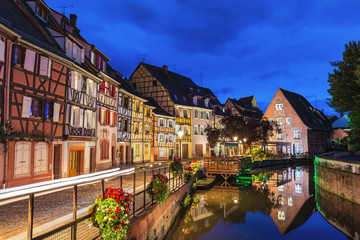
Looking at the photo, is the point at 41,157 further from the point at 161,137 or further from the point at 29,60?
the point at 161,137

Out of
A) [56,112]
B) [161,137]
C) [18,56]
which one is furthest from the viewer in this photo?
[161,137]

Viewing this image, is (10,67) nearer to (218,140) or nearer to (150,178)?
(150,178)

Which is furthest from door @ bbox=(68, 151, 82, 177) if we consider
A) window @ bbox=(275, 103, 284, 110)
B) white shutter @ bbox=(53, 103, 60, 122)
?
window @ bbox=(275, 103, 284, 110)

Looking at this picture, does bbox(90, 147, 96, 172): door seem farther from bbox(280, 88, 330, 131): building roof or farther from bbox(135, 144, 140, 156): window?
bbox(280, 88, 330, 131): building roof

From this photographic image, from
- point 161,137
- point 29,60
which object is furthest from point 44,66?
point 161,137

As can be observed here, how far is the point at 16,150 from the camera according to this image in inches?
616

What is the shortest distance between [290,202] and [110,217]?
19589 mm

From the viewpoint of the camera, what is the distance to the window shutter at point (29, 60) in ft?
53.6

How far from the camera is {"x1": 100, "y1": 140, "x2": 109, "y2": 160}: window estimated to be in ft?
87.0

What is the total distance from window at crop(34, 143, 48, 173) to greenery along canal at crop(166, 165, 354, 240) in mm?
9115

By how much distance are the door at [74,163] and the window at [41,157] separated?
3.42 metres

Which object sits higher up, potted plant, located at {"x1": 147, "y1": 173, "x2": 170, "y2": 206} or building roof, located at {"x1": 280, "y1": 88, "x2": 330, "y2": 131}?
building roof, located at {"x1": 280, "y1": 88, "x2": 330, "y2": 131}

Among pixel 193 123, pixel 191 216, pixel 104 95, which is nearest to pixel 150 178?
pixel 191 216

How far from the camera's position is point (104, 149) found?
2723 cm
